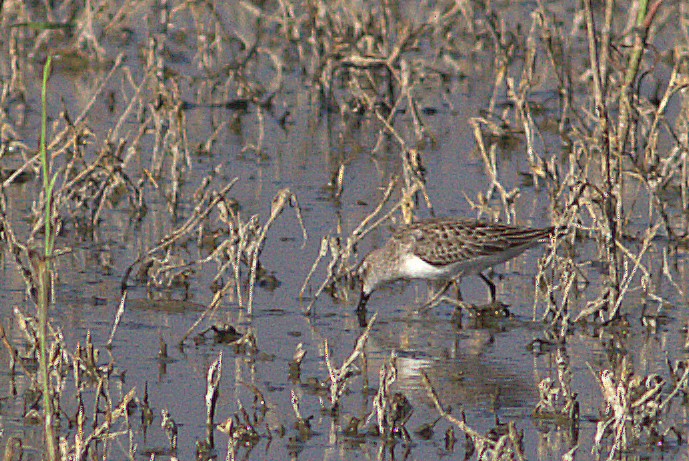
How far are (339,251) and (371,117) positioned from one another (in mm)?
4978

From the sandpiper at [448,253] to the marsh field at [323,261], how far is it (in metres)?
0.19

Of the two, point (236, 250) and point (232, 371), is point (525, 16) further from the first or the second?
point (232, 371)

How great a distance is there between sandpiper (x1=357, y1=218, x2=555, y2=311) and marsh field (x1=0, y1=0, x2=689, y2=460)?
0.19 metres

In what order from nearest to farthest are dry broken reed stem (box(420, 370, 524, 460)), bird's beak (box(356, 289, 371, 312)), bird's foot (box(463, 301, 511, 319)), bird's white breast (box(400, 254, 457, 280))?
dry broken reed stem (box(420, 370, 524, 460)) < bird's foot (box(463, 301, 511, 319)) < bird's beak (box(356, 289, 371, 312)) < bird's white breast (box(400, 254, 457, 280))

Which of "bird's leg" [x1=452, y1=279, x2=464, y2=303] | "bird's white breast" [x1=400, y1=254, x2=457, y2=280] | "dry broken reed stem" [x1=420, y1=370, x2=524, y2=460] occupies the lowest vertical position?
"dry broken reed stem" [x1=420, y1=370, x2=524, y2=460]

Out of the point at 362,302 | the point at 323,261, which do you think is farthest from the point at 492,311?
the point at 323,261

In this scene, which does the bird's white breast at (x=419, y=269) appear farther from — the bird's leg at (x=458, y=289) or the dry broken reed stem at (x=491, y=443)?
the dry broken reed stem at (x=491, y=443)

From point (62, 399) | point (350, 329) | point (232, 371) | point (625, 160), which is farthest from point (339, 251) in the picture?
point (625, 160)

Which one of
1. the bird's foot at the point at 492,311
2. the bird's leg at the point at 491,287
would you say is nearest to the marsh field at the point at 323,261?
the bird's foot at the point at 492,311

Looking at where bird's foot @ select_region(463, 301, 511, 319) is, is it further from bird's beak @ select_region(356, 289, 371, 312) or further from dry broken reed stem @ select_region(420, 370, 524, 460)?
dry broken reed stem @ select_region(420, 370, 524, 460)

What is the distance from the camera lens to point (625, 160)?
12227mm

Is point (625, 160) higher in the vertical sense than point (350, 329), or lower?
higher

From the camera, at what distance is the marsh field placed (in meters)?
6.40

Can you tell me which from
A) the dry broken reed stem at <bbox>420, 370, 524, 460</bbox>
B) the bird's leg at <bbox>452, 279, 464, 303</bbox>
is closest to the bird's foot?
the bird's leg at <bbox>452, 279, 464, 303</bbox>
